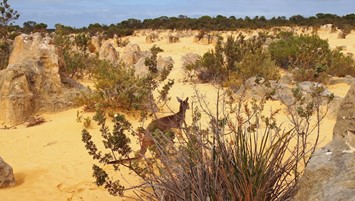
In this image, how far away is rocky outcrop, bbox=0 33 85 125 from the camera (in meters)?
9.23

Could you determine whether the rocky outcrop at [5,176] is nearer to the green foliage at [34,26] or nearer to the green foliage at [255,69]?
the green foliage at [255,69]

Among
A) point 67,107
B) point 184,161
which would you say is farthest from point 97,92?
point 184,161

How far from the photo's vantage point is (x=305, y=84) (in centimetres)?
1017

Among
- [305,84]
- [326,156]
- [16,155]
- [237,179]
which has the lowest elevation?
[16,155]

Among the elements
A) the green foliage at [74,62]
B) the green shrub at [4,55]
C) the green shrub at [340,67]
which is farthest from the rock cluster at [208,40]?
the green shrub at [4,55]

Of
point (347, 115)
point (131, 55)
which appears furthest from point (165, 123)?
point (131, 55)

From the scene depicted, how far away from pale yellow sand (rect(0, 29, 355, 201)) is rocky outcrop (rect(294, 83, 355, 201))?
4.88 feet

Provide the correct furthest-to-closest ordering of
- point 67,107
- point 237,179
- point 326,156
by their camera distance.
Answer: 1. point 67,107
2. point 237,179
3. point 326,156

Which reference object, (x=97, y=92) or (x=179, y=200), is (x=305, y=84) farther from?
(x=179, y=200)

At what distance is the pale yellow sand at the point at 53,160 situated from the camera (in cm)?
515

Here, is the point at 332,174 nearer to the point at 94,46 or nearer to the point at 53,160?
the point at 53,160

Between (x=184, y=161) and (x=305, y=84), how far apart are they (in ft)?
26.2

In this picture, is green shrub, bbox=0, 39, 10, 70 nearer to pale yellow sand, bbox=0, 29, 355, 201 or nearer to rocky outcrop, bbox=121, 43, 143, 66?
rocky outcrop, bbox=121, 43, 143, 66

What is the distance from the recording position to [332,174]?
2.15 meters
